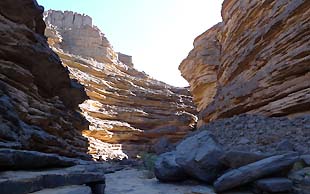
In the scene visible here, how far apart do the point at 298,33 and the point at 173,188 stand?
764 cm

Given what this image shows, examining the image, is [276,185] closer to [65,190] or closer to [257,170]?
[257,170]

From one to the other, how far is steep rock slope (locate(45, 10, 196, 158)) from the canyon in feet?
21.0

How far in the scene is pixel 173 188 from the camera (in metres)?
7.95

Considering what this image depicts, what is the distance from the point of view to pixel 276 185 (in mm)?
5645

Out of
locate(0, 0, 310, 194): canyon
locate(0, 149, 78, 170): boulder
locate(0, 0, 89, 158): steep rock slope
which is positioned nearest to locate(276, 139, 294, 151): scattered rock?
locate(0, 0, 310, 194): canyon

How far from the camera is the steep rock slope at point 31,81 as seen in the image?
488 inches

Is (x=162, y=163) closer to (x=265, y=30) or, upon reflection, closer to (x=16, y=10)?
(x=265, y=30)

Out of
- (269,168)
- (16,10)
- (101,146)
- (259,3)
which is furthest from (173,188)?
(101,146)

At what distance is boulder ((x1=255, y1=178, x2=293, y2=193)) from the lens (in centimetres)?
562

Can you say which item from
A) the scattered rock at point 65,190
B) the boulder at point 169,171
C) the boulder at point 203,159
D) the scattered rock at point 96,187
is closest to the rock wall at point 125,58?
the boulder at point 169,171

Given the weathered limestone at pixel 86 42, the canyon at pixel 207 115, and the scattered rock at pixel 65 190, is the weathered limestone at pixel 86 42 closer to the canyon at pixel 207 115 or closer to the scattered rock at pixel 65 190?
the canyon at pixel 207 115

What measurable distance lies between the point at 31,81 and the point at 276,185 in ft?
43.5

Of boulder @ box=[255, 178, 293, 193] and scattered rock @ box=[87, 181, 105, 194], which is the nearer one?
boulder @ box=[255, 178, 293, 193]

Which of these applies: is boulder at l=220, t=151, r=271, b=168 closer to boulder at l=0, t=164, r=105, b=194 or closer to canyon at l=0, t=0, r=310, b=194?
canyon at l=0, t=0, r=310, b=194
